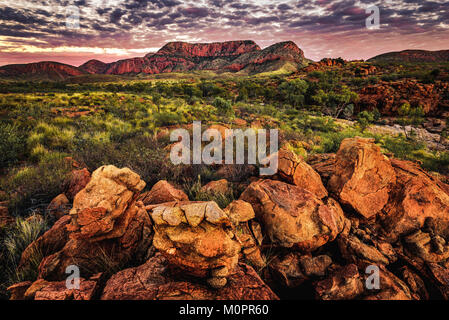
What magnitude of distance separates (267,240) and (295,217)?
1.66ft

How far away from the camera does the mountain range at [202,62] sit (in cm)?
9338

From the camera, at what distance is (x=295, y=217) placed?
2.52 metres

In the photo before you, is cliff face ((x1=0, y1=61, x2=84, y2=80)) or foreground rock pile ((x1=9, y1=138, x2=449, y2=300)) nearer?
foreground rock pile ((x1=9, y1=138, x2=449, y2=300))

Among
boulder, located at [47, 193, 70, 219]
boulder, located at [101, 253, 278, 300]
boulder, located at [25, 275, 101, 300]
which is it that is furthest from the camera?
boulder, located at [47, 193, 70, 219]

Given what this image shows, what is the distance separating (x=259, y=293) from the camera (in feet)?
5.88

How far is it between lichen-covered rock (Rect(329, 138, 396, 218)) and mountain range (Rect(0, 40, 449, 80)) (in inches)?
4156

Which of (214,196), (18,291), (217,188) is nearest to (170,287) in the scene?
(18,291)

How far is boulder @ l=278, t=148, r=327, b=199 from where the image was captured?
318 centimetres

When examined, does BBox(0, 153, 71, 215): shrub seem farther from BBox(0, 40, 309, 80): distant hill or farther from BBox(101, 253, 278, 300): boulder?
BBox(0, 40, 309, 80): distant hill

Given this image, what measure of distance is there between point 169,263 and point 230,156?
11.1ft

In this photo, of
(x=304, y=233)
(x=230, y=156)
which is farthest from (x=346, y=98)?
(x=304, y=233)

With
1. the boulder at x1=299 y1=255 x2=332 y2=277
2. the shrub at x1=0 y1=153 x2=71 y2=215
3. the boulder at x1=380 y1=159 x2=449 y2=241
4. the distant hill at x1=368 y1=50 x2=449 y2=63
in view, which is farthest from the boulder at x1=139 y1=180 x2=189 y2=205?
the distant hill at x1=368 y1=50 x2=449 y2=63

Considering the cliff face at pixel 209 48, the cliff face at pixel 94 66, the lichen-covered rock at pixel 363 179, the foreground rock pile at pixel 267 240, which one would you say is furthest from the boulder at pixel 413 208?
the cliff face at pixel 209 48

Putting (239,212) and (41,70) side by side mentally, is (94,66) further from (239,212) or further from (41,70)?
(239,212)
